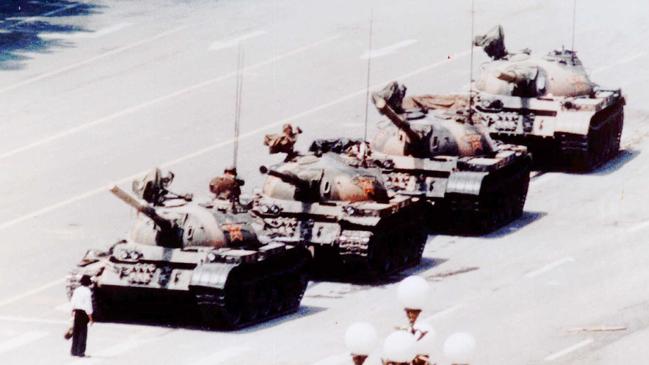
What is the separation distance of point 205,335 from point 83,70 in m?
28.5

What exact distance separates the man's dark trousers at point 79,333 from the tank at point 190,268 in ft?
6.01

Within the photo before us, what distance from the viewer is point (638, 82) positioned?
6994cm

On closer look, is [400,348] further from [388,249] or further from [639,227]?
[639,227]

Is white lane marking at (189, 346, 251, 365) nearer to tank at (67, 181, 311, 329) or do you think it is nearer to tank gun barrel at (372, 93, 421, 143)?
tank at (67, 181, 311, 329)

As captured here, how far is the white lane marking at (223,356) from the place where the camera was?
4112 cm

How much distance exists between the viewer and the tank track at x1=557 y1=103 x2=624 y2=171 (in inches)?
2333

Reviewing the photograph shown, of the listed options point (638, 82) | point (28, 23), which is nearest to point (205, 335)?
point (638, 82)

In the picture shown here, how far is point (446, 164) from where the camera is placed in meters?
52.8

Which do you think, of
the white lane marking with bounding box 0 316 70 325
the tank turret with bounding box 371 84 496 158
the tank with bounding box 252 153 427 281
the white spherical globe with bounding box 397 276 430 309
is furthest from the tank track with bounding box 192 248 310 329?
the white spherical globe with bounding box 397 276 430 309

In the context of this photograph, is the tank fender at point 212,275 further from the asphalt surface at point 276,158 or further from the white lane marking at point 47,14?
the white lane marking at point 47,14

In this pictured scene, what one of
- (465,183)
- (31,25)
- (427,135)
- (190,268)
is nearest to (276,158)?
(427,135)

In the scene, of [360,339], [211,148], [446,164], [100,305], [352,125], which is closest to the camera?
[360,339]

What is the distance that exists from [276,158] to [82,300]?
19976mm

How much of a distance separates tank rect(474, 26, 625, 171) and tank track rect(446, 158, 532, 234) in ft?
14.1
